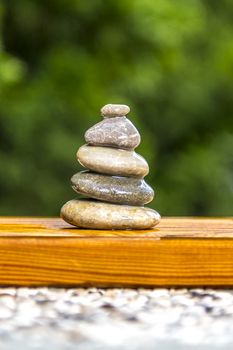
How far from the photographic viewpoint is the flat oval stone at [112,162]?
262cm

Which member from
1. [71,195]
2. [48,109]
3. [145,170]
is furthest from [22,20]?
[145,170]

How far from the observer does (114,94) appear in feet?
20.2

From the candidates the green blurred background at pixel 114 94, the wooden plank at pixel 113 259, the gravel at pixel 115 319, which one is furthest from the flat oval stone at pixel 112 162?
the green blurred background at pixel 114 94

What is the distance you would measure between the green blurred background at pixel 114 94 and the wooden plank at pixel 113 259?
2.93m

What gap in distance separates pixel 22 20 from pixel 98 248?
13.9 feet

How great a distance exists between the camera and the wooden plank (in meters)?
2.42

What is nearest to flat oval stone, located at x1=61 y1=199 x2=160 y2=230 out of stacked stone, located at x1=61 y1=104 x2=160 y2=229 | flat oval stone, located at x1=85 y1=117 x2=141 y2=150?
stacked stone, located at x1=61 y1=104 x2=160 y2=229

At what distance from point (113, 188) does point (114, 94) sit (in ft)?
11.7

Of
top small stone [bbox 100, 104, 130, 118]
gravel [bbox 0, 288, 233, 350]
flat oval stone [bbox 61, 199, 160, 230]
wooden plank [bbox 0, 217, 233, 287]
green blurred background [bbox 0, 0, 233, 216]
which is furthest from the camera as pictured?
green blurred background [bbox 0, 0, 233, 216]

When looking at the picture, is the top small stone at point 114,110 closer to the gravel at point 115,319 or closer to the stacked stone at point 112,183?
the stacked stone at point 112,183

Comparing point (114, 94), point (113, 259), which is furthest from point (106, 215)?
point (114, 94)

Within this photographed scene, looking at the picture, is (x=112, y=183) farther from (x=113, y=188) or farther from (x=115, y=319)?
(x=115, y=319)

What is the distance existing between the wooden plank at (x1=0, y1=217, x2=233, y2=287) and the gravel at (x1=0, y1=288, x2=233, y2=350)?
30mm

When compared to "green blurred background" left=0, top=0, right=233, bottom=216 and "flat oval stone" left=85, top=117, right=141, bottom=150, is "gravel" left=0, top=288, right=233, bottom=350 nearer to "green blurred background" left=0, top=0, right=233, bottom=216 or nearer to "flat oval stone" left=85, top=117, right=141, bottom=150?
"flat oval stone" left=85, top=117, right=141, bottom=150
